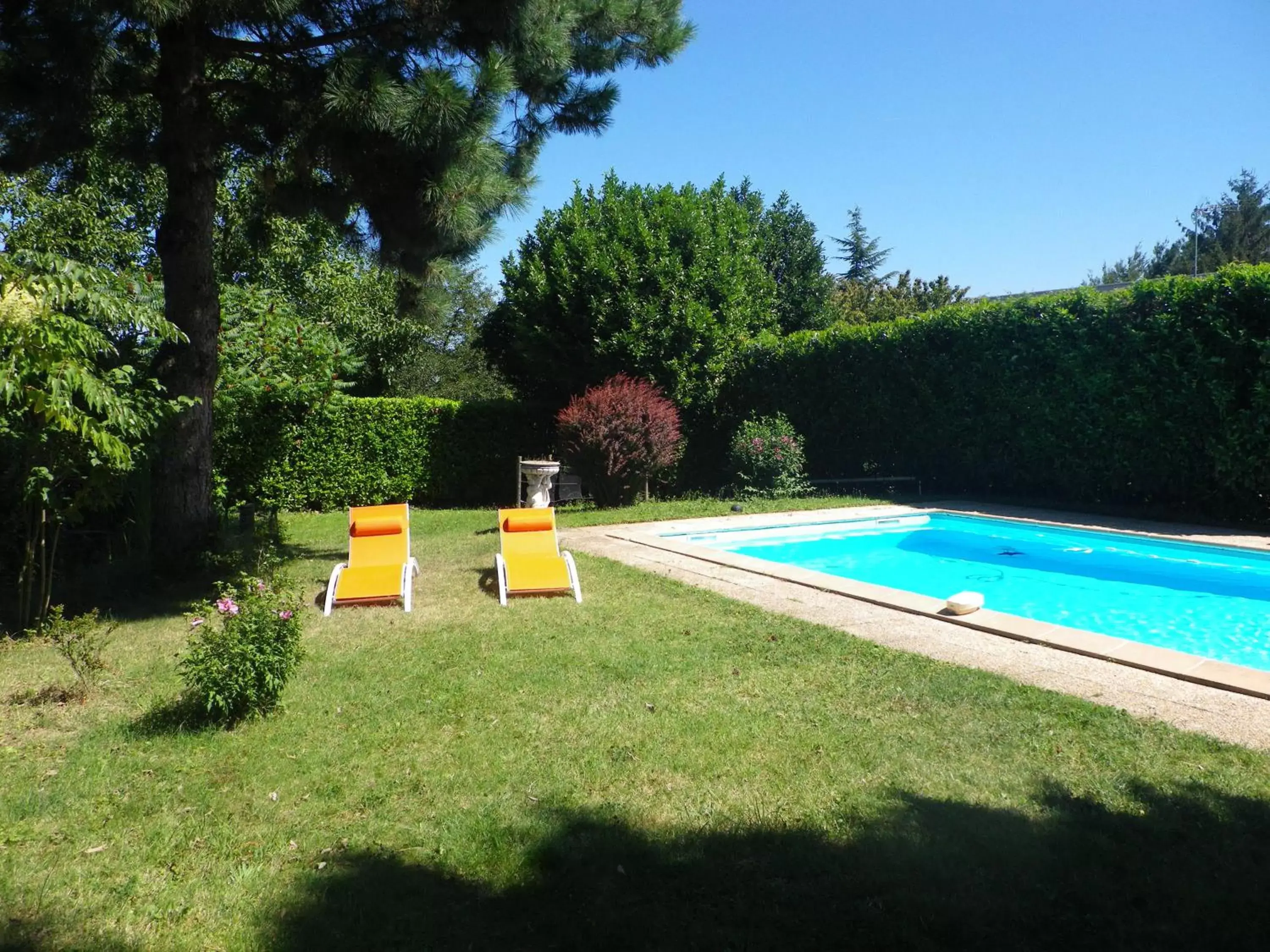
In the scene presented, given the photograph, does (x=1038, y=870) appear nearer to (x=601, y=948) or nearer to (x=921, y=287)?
(x=601, y=948)

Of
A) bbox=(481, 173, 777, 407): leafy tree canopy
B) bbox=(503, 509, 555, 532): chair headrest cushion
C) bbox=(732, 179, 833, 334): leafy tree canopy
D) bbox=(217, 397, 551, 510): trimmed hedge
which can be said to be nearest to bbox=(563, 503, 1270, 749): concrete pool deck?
bbox=(503, 509, 555, 532): chair headrest cushion

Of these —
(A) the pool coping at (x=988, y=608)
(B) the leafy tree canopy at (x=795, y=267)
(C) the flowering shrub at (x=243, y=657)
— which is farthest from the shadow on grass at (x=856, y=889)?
(B) the leafy tree canopy at (x=795, y=267)

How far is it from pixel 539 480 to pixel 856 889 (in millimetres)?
12556

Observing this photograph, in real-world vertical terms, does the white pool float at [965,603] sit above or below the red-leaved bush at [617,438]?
below

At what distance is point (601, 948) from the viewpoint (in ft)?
9.27

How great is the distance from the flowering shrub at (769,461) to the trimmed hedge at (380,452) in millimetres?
4540

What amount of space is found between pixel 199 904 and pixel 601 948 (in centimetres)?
147

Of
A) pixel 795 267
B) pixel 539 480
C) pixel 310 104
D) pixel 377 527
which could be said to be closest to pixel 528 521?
pixel 377 527

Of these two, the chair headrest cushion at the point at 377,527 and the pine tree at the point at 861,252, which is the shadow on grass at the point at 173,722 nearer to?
the chair headrest cushion at the point at 377,527

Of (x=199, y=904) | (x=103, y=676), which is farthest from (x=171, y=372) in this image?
(x=199, y=904)

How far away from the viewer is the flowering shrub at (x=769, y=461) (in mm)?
16797

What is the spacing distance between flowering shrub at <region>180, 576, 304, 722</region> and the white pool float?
16.6 feet

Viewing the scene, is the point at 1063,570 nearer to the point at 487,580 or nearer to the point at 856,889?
the point at 487,580

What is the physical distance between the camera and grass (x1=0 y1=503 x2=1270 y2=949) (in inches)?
116
